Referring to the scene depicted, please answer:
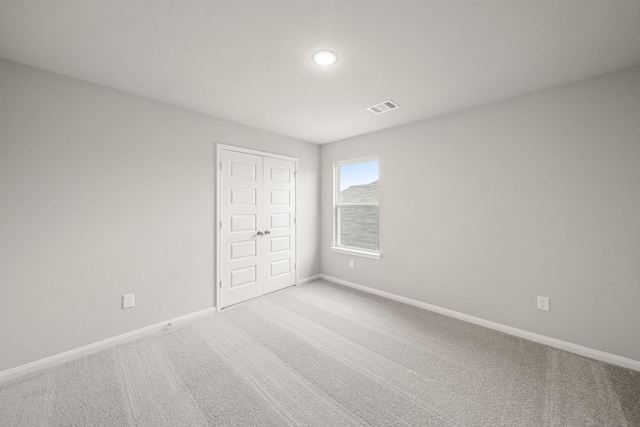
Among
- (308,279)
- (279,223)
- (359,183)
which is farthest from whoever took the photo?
(308,279)

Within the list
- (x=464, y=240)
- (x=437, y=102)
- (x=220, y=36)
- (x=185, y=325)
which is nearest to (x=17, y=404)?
(x=185, y=325)

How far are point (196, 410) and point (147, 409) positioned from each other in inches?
13.2

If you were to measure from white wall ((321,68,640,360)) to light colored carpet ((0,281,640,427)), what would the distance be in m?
0.42

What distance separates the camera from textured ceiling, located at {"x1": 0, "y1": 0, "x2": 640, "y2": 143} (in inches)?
57.8

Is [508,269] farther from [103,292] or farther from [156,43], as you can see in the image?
[103,292]

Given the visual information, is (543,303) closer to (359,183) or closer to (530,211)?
(530,211)

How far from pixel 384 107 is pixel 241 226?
2430mm

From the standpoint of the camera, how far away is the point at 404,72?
6.99 feet

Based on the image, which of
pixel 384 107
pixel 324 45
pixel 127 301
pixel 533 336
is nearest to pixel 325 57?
pixel 324 45

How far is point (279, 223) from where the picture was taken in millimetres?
3967

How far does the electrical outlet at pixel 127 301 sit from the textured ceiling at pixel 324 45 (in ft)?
6.86

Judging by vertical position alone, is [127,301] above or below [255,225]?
below

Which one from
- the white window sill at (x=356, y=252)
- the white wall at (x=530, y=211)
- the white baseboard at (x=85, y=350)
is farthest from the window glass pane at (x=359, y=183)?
the white baseboard at (x=85, y=350)

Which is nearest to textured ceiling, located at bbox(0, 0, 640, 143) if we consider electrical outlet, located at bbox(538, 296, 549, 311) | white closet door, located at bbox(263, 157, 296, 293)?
white closet door, located at bbox(263, 157, 296, 293)
